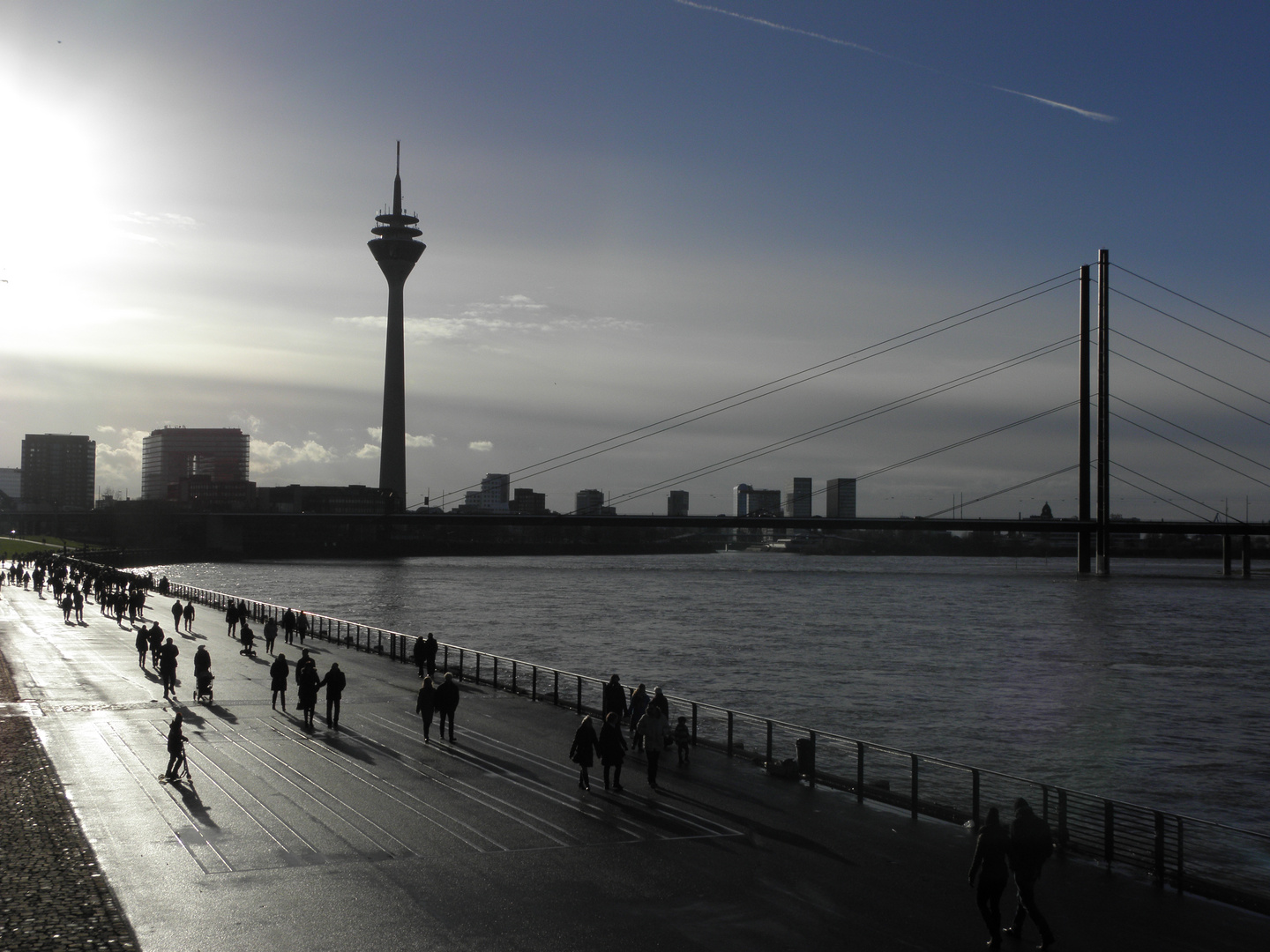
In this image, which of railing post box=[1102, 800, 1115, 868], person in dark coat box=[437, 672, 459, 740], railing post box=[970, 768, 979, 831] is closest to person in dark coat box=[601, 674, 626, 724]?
person in dark coat box=[437, 672, 459, 740]

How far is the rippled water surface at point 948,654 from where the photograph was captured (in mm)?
26547

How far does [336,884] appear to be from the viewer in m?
10.8

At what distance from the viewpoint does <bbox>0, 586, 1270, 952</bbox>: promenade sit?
9695mm

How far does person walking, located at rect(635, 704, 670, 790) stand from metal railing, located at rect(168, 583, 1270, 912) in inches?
66.4

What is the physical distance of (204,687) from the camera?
21719 millimetres

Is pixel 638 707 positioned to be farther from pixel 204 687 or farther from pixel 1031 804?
pixel 204 687

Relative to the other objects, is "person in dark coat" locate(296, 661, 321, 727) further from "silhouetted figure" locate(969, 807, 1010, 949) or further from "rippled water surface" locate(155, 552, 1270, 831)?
"rippled water surface" locate(155, 552, 1270, 831)

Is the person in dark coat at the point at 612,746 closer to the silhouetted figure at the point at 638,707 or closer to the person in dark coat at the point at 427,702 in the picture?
the silhouetted figure at the point at 638,707

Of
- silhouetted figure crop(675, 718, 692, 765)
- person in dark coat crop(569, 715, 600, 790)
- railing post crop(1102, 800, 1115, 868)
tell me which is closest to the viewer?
railing post crop(1102, 800, 1115, 868)

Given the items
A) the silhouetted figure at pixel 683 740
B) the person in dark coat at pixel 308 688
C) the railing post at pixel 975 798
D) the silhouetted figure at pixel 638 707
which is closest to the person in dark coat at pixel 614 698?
the silhouetted figure at pixel 638 707

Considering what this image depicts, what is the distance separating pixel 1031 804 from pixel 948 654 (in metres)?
34.2

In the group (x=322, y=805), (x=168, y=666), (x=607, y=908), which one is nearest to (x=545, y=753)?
(x=322, y=805)

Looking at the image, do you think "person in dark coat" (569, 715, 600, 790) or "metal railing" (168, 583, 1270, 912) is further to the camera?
"person in dark coat" (569, 715, 600, 790)

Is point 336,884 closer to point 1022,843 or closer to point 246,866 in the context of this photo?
point 246,866
